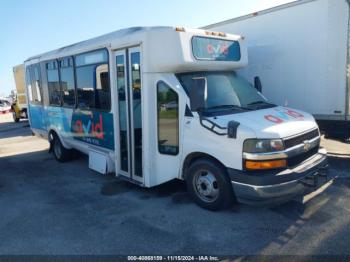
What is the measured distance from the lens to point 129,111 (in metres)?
5.34

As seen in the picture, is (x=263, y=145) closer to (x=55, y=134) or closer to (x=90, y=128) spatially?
(x=90, y=128)

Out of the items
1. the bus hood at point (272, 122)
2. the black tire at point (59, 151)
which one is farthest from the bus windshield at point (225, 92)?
the black tire at point (59, 151)

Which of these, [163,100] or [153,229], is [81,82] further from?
[153,229]

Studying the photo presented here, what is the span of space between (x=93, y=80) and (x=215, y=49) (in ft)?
8.36

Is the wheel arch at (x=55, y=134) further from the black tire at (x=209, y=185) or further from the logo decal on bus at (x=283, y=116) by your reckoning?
the logo decal on bus at (x=283, y=116)

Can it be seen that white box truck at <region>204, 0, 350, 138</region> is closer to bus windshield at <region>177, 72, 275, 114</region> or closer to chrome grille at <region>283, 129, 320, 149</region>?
bus windshield at <region>177, 72, 275, 114</region>

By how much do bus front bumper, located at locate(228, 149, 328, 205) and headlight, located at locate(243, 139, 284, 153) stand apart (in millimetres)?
297

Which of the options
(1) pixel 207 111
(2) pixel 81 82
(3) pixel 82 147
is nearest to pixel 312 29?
(1) pixel 207 111

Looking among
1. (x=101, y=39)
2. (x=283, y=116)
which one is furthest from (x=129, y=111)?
(x=283, y=116)

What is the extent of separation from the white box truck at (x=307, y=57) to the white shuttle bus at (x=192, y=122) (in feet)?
4.37

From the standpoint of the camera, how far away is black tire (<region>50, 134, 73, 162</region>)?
7.83m

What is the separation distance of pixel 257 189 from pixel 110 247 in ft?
6.37

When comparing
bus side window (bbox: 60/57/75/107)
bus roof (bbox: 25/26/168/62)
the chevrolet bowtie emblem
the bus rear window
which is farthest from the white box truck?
bus side window (bbox: 60/57/75/107)

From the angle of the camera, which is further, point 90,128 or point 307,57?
point 90,128
